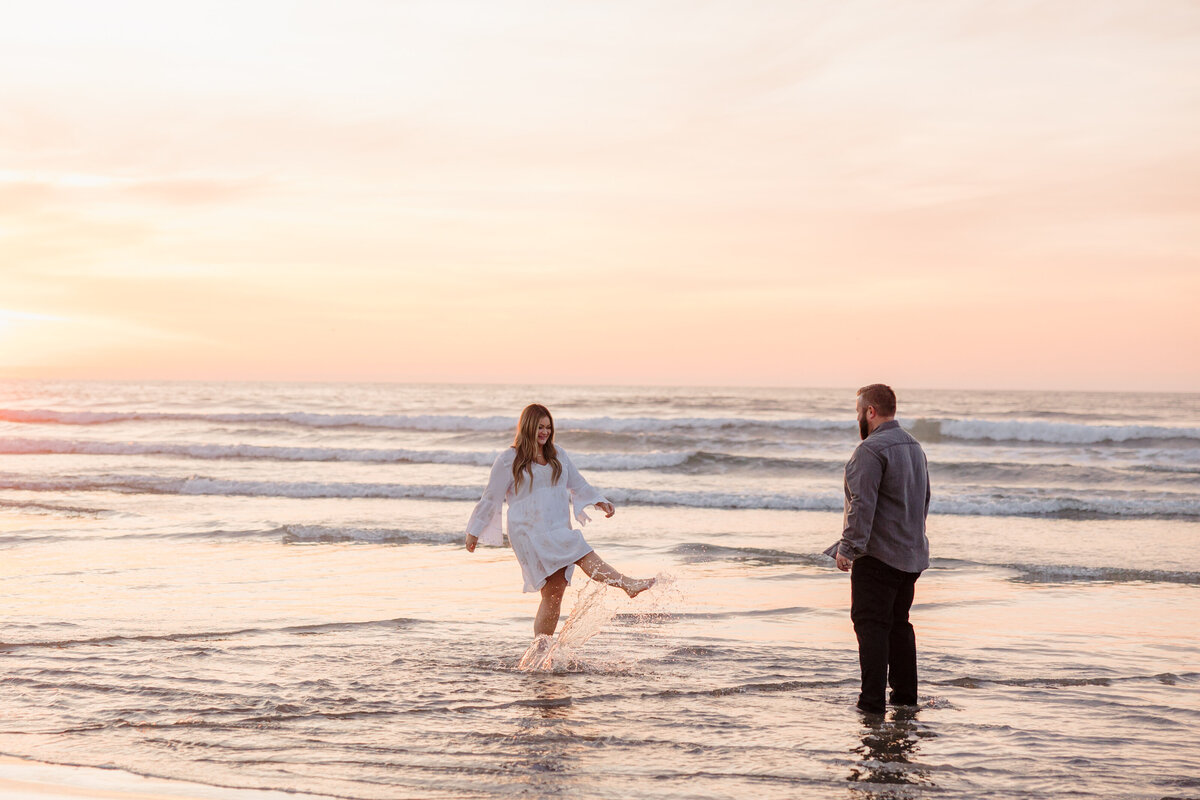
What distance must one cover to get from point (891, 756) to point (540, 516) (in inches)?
109

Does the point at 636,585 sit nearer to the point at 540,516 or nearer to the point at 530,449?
the point at 540,516

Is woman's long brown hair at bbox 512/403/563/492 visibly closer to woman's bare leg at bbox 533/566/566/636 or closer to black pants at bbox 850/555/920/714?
woman's bare leg at bbox 533/566/566/636

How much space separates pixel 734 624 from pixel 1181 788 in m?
3.99

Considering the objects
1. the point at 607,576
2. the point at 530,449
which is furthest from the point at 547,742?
the point at 530,449

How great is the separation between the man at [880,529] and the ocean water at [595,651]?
1.58 feet

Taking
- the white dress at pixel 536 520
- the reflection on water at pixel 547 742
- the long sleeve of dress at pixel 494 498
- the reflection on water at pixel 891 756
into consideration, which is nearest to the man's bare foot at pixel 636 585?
the white dress at pixel 536 520

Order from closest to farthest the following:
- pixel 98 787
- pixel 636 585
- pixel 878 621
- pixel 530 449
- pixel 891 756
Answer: pixel 98 787
pixel 891 756
pixel 878 621
pixel 530 449
pixel 636 585

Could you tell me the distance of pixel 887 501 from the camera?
5.51 metres

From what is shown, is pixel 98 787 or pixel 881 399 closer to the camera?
pixel 98 787

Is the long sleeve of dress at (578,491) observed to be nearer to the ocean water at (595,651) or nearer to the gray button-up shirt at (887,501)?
the ocean water at (595,651)

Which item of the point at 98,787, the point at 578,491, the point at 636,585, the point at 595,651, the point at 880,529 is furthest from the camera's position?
the point at 595,651

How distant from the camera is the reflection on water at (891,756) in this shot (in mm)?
4586

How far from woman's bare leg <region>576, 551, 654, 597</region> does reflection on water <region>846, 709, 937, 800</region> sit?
178 centimetres

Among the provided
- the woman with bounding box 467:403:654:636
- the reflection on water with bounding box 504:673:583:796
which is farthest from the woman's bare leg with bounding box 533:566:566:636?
the reflection on water with bounding box 504:673:583:796
